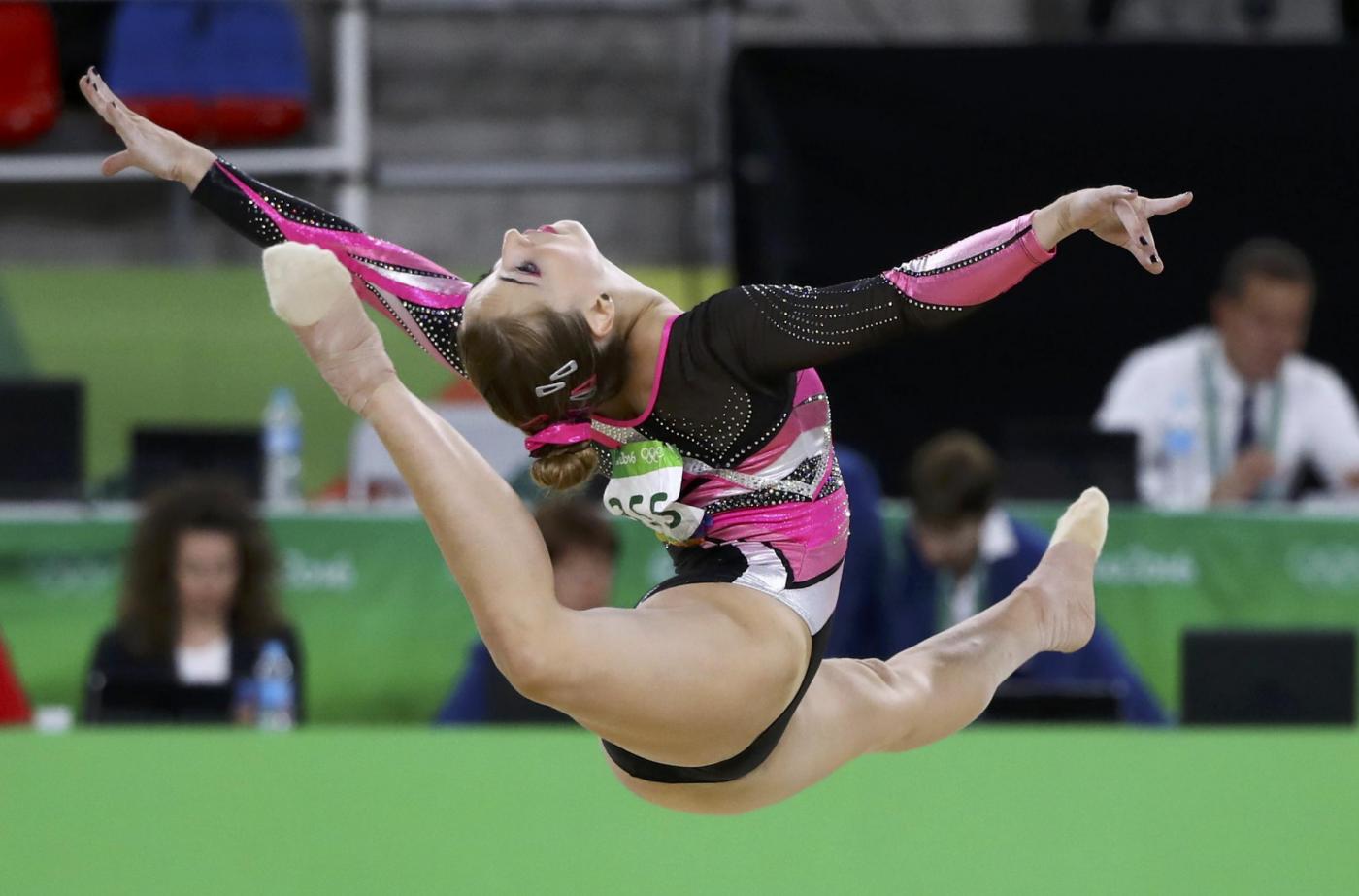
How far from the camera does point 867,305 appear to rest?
220cm

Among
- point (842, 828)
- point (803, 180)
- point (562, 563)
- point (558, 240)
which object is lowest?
point (842, 828)

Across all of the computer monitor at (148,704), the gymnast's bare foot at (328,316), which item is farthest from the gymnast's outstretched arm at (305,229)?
the computer monitor at (148,704)

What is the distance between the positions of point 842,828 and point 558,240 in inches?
46.5

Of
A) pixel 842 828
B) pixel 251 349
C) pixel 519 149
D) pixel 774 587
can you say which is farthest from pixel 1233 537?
pixel 519 149

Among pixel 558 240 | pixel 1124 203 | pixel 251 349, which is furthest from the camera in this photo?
pixel 251 349

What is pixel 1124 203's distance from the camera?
2084 millimetres

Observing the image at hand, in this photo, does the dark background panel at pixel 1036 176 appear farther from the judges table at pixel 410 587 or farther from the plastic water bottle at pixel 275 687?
the plastic water bottle at pixel 275 687

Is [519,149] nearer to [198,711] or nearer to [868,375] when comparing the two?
[868,375]

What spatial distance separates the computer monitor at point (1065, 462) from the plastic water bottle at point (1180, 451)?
302 mm

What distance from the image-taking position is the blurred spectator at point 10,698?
3668mm

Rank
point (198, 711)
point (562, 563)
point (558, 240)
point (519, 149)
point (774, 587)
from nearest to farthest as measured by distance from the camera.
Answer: point (558, 240), point (774, 587), point (198, 711), point (562, 563), point (519, 149)

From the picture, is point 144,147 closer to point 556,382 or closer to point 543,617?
point 556,382

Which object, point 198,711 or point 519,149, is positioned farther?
point 519,149

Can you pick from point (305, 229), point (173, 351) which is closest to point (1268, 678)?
point (305, 229)
